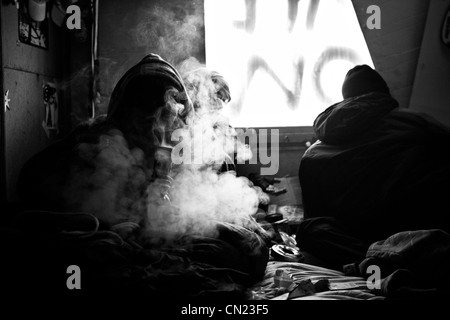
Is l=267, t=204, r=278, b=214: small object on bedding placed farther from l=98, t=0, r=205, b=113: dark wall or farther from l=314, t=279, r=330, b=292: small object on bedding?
l=314, t=279, r=330, b=292: small object on bedding

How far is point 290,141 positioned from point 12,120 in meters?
2.44

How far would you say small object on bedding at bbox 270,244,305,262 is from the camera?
7.10ft

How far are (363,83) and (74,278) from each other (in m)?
1.87

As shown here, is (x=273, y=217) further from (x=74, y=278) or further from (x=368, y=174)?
(x=74, y=278)

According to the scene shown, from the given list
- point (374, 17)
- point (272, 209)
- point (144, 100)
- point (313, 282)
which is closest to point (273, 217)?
point (272, 209)

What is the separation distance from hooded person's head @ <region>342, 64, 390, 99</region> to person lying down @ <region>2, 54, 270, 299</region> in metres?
0.92

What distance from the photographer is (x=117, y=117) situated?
209 centimetres

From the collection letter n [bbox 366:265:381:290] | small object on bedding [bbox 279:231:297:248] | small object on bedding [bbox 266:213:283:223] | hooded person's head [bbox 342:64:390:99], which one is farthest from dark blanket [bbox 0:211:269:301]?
hooded person's head [bbox 342:64:390:99]

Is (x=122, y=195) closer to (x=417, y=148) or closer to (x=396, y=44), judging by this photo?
(x=417, y=148)

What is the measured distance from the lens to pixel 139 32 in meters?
2.94

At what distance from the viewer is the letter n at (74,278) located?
5.02 feet

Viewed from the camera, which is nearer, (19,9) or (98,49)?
(19,9)

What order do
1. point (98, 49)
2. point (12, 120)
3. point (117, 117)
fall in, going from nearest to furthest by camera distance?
1. point (12, 120)
2. point (117, 117)
3. point (98, 49)
